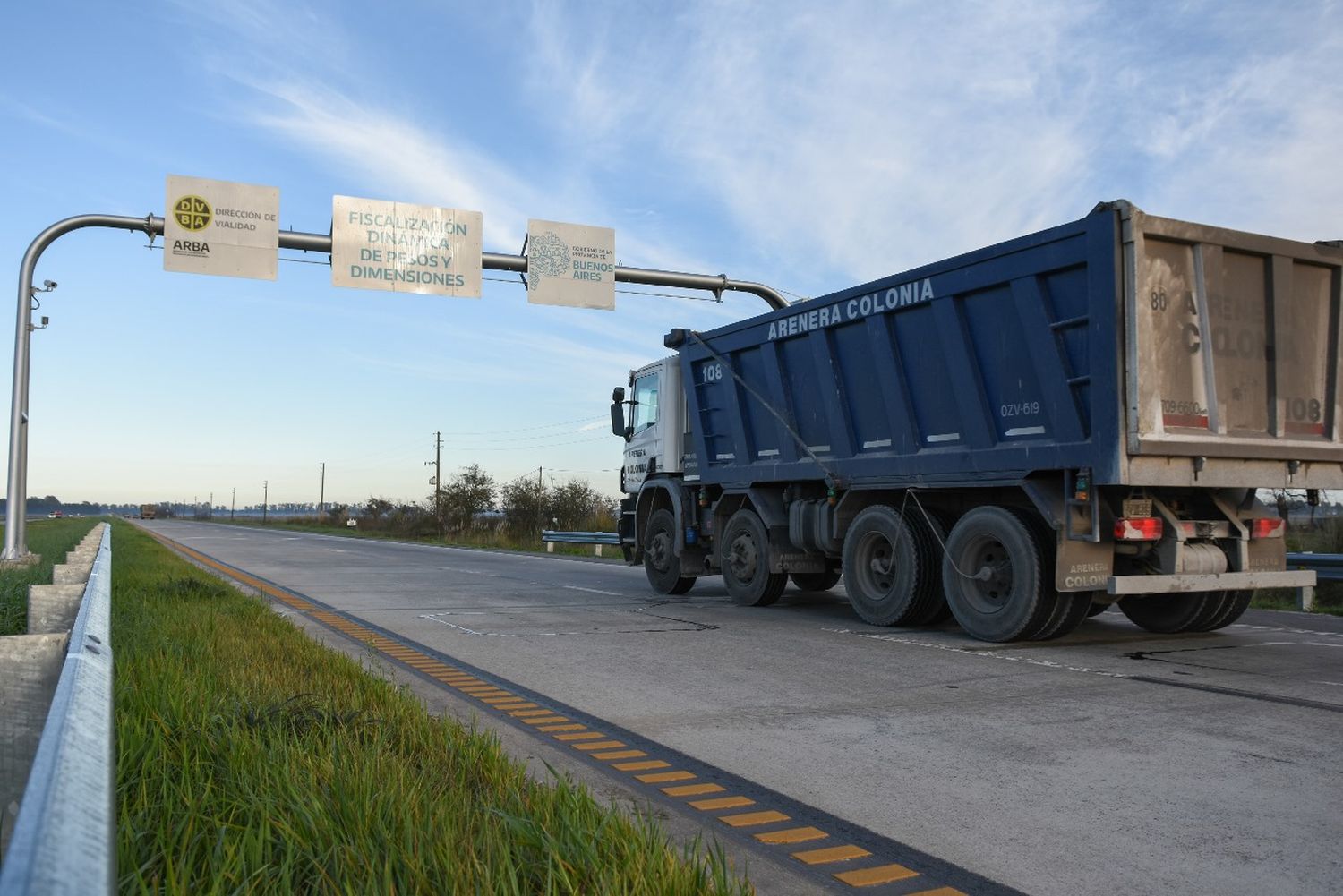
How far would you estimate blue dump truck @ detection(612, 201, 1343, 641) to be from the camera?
800 centimetres

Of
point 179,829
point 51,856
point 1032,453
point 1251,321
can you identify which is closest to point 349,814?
point 179,829

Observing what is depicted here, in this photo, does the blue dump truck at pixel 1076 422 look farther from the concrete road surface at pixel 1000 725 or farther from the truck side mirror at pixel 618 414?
the truck side mirror at pixel 618 414

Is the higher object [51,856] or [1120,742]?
[51,856]

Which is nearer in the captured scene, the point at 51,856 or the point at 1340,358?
the point at 51,856

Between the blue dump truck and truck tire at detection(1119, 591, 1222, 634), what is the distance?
2cm

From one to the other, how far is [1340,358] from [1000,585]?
3524 mm

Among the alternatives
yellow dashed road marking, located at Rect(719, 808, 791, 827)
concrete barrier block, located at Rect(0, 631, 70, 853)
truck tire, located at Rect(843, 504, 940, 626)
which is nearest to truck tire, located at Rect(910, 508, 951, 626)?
truck tire, located at Rect(843, 504, 940, 626)

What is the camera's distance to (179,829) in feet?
10.1

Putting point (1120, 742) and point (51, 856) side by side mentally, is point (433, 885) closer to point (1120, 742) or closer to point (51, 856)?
point (51, 856)

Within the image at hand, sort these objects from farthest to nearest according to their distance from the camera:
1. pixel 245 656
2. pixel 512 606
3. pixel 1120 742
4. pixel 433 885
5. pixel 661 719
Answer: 1. pixel 512 606
2. pixel 245 656
3. pixel 661 719
4. pixel 1120 742
5. pixel 433 885

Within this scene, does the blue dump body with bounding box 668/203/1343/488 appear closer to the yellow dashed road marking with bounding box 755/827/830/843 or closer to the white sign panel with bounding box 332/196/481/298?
the yellow dashed road marking with bounding box 755/827/830/843

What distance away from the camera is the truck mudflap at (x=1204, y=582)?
26.5ft

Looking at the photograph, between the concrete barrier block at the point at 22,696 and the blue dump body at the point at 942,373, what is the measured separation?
22.7 ft

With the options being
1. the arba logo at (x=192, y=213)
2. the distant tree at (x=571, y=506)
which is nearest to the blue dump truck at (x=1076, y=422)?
the arba logo at (x=192, y=213)
